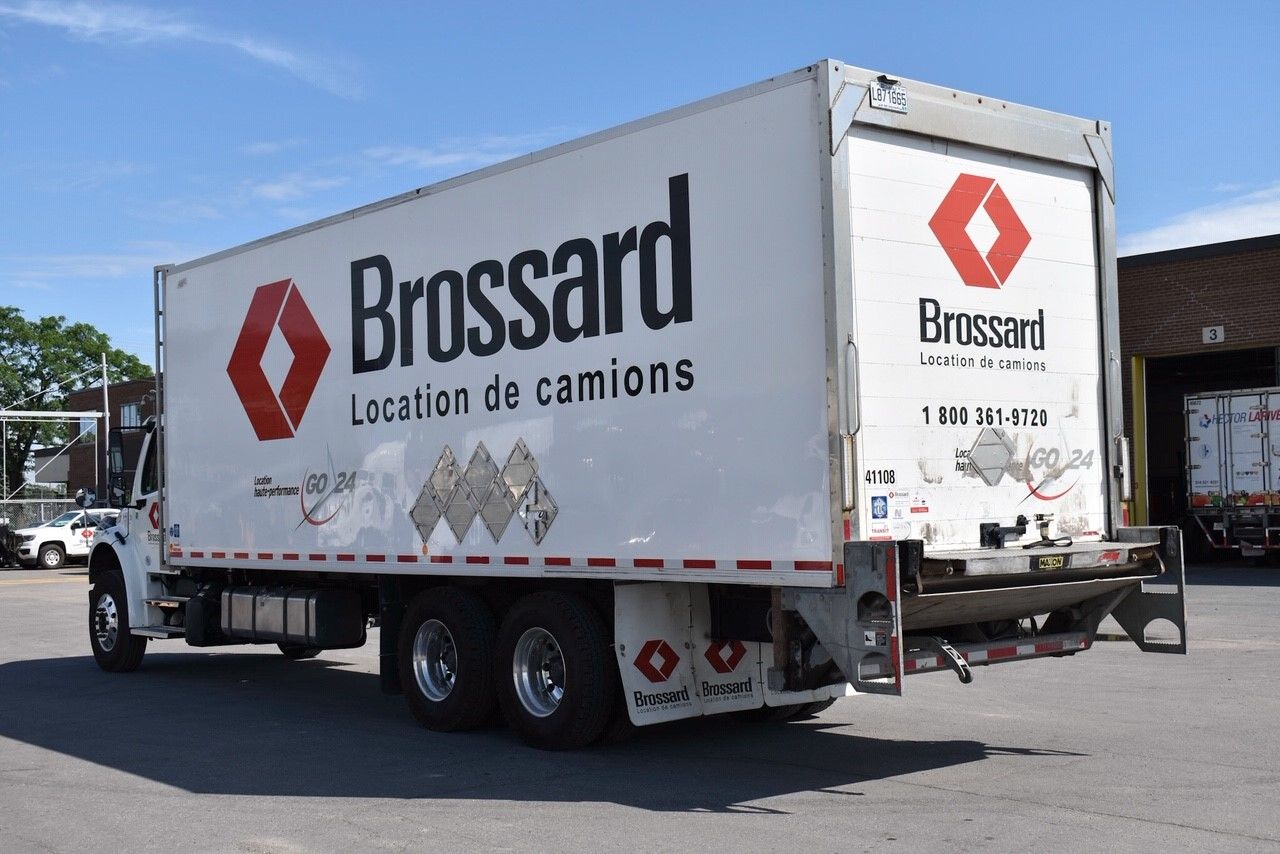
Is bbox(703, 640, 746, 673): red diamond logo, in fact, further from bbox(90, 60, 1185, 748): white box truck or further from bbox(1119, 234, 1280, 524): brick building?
bbox(1119, 234, 1280, 524): brick building

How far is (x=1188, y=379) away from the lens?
37.8m

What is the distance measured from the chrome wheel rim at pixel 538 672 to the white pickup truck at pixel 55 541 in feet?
108

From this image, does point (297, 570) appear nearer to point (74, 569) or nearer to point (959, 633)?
point (959, 633)


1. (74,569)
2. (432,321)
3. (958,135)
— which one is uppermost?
(958,135)

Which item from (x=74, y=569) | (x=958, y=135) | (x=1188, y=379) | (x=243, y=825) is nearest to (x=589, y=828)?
(x=243, y=825)

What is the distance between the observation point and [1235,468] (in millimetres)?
28672

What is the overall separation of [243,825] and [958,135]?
581cm

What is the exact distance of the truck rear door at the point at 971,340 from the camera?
26.9 ft

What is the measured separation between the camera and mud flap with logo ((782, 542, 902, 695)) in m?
7.62

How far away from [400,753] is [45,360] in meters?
95.7

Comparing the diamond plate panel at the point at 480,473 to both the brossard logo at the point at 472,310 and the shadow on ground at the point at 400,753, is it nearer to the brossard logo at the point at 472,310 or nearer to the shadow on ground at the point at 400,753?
the brossard logo at the point at 472,310

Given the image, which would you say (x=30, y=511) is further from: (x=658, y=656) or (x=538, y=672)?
(x=658, y=656)

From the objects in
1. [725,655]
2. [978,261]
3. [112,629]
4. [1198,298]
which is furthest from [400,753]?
[1198,298]

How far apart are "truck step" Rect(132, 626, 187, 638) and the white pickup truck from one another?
2695 cm
